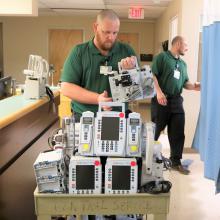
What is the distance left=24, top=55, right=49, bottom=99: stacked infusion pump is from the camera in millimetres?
2887

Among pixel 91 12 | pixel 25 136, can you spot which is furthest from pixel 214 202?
pixel 91 12

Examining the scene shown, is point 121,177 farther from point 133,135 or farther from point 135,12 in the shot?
point 135,12

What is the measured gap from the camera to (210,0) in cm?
352

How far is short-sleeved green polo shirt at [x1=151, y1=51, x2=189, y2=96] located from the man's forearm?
1.90m

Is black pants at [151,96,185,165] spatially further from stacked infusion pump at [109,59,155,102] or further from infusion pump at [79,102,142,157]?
infusion pump at [79,102,142,157]

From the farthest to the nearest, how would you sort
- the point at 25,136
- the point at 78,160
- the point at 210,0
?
the point at 210,0 → the point at 25,136 → the point at 78,160

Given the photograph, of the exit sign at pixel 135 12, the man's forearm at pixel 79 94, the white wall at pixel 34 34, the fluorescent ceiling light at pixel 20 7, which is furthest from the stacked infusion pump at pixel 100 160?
the white wall at pixel 34 34

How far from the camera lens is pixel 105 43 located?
2090 millimetres

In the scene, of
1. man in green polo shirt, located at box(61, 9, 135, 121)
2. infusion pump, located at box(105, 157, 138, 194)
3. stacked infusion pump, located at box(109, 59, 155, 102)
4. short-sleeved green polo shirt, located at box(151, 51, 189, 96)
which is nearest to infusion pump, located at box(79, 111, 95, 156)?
infusion pump, located at box(105, 157, 138, 194)

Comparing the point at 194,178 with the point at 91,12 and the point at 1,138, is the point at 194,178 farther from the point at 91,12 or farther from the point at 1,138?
the point at 91,12

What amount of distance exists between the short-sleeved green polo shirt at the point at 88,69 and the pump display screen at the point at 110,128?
1.70 ft

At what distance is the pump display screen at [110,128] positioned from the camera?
1.60 meters

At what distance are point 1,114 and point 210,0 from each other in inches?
97.5

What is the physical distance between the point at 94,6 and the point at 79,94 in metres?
5.60
